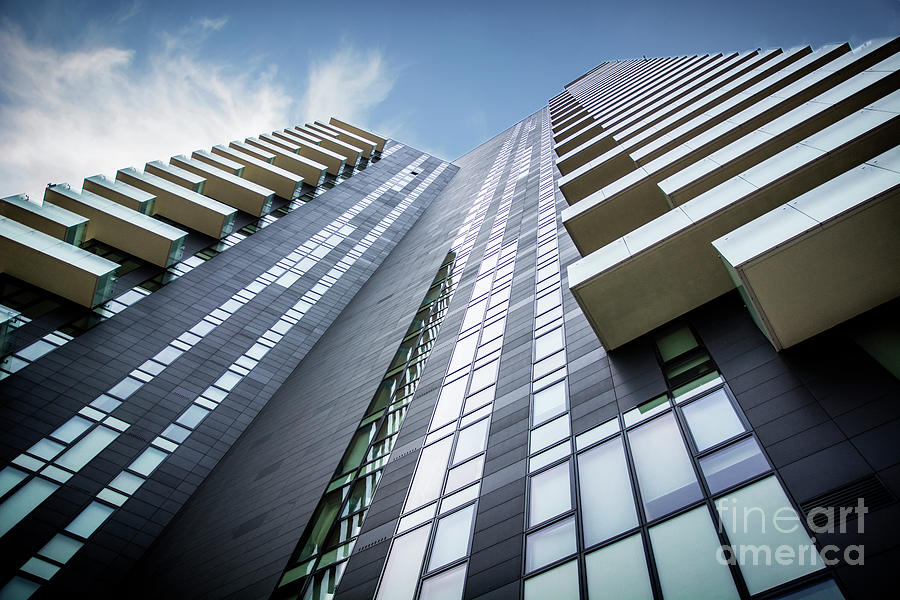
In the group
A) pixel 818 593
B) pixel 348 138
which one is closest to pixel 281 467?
pixel 818 593

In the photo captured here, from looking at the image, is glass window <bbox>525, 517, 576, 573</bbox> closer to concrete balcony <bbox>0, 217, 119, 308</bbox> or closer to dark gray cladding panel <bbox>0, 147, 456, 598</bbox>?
dark gray cladding panel <bbox>0, 147, 456, 598</bbox>

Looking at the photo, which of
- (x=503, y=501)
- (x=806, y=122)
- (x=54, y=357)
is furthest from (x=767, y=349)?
(x=54, y=357)

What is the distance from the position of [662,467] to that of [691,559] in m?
2.18

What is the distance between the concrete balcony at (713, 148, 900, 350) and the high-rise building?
0.05m

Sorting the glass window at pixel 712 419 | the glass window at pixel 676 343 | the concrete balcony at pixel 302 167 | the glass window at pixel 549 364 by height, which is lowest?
the glass window at pixel 712 419

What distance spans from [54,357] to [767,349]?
92.0ft

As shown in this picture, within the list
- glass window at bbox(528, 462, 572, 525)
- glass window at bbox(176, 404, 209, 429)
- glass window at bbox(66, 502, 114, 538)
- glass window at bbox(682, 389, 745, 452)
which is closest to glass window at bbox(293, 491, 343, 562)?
glass window at bbox(528, 462, 572, 525)

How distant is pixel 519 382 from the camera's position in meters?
16.6

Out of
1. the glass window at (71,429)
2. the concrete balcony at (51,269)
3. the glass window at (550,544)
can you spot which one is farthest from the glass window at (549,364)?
the concrete balcony at (51,269)

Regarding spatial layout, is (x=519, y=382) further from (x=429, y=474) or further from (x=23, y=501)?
(x=23, y=501)

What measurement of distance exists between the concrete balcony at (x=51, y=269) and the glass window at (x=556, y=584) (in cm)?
2714

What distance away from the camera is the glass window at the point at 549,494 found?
10750 millimetres

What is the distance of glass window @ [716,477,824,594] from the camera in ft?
22.7

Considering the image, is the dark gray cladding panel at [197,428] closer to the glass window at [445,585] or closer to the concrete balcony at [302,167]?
the glass window at [445,585]
